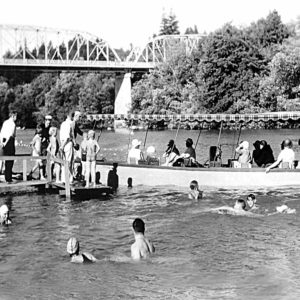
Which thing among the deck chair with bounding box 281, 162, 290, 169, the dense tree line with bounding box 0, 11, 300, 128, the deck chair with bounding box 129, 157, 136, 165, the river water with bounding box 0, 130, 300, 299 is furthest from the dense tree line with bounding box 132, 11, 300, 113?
the river water with bounding box 0, 130, 300, 299

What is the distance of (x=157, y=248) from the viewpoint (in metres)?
17.7

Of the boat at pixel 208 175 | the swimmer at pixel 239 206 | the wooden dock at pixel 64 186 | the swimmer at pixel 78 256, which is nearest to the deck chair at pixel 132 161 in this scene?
the boat at pixel 208 175

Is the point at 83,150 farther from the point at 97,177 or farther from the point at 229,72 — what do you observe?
the point at 229,72

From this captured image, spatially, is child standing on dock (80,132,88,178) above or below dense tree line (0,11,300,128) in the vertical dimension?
below

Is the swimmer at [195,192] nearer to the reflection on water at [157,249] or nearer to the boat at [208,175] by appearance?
the reflection on water at [157,249]

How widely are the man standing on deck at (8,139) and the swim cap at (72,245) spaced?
8.75m

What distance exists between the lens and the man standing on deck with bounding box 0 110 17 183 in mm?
24116

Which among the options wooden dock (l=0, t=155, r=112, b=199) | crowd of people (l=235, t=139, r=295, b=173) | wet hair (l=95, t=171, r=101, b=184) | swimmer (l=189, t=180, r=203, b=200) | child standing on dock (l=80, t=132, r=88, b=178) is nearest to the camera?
swimmer (l=189, t=180, r=203, b=200)

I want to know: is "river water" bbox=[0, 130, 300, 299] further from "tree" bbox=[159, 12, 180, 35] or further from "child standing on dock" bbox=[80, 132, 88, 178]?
"tree" bbox=[159, 12, 180, 35]

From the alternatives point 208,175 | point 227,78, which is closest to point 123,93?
point 227,78

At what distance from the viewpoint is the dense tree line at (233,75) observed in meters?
77.3

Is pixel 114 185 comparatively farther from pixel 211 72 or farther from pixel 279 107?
pixel 211 72

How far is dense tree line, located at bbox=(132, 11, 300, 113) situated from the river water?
51623 mm

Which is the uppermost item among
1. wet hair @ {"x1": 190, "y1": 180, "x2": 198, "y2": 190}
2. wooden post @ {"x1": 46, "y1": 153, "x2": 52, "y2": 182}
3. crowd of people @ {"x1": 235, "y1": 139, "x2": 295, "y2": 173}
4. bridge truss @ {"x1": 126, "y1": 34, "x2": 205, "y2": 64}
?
bridge truss @ {"x1": 126, "y1": 34, "x2": 205, "y2": 64}
